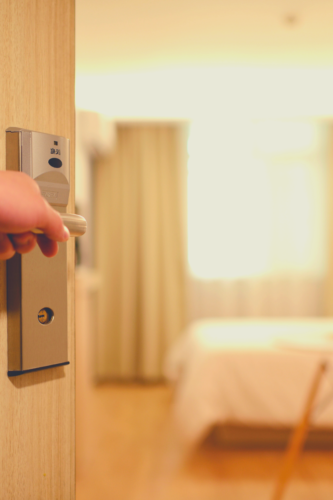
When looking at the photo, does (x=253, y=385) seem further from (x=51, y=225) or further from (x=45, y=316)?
(x=51, y=225)

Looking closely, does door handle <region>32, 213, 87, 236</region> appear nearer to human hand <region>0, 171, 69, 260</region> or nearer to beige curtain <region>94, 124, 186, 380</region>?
human hand <region>0, 171, 69, 260</region>

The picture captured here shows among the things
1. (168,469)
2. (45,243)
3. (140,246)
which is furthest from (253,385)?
(45,243)

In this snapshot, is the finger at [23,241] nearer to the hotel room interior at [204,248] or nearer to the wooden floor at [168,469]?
the hotel room interior at [204,248]

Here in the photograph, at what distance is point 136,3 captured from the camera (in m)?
2.30

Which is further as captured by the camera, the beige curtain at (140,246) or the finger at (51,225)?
the beige curtain at (140,246)

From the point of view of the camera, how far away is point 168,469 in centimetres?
236

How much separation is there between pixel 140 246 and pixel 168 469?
7.62ft

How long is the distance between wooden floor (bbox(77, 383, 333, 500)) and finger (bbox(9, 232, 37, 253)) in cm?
194

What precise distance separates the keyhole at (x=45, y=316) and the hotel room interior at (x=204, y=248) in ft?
5.28

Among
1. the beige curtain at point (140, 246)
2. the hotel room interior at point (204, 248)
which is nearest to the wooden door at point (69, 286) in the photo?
the hotel room interior at point (204, 248)

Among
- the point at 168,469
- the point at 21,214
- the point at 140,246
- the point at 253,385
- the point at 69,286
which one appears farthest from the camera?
the point at 140,246

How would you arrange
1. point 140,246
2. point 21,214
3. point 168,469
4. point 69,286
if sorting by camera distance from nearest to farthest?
point 21,214 < point 69,286 < point 168,469 < point 140,246

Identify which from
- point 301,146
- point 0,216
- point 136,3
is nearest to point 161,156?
point 301,146

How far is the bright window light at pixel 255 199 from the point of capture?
169 inches
